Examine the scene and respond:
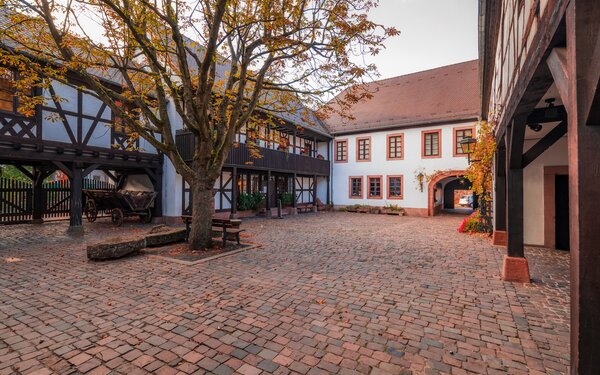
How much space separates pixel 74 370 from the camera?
2816 millimetres

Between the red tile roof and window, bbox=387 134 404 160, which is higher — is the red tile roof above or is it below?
above

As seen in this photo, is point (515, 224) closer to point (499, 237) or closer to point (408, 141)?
point (499, 237)

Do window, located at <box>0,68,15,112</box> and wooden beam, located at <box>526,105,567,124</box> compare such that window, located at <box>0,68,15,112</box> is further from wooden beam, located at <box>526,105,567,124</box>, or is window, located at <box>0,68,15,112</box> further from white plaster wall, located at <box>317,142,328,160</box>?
white plaster wall, located at <box>317,142,328,160</box>

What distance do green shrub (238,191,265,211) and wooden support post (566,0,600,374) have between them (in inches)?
622

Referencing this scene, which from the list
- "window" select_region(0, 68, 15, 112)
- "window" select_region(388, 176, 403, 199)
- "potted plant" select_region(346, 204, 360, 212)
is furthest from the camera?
"potted plant" select_region(346, 204, 360, 212)

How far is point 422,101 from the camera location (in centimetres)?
2048

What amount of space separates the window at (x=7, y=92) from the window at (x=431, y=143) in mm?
19474

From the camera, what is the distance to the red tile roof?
61.1ft

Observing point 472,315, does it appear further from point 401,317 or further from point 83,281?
point 83,281

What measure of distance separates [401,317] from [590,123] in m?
3.06

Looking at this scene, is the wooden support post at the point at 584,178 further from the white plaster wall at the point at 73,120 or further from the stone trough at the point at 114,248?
the white plaster wall at the point at 73,120

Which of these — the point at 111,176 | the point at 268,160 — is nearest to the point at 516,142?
the point at 268,160

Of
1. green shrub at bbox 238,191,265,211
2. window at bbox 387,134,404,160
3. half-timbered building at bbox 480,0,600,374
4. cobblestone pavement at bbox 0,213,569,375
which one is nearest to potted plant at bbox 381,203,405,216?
window at bbox 387,134,404,160

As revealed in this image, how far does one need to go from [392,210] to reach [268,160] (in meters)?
8.74
